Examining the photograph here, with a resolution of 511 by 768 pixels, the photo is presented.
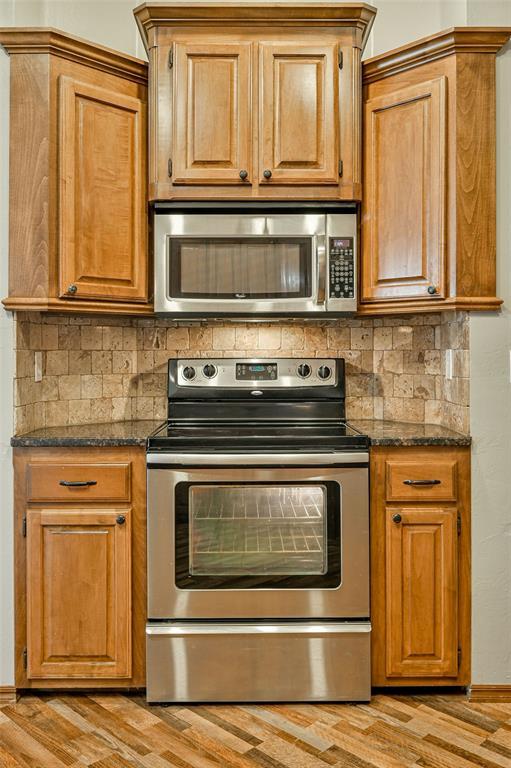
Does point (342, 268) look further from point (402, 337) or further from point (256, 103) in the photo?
point (256, 103)

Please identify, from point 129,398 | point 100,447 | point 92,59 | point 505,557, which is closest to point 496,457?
point 505,557

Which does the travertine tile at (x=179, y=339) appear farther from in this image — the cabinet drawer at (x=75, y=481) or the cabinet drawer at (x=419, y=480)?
the cabinet drawer at (x=419, y=480)

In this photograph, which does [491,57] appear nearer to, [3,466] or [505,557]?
[505,557]

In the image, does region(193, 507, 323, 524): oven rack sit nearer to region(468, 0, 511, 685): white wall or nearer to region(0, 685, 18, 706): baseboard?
region(468, 0, 511, 685): white wall

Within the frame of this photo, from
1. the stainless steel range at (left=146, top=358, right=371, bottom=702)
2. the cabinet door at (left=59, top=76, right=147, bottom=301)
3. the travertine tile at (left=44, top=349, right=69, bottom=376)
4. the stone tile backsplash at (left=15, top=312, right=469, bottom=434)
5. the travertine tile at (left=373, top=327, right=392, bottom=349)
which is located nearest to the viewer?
the stainless steel range at (left=146, top=358, right=371, bottom=702)

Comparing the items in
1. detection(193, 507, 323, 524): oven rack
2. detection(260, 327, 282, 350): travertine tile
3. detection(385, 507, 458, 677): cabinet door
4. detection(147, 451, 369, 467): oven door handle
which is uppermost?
detection(260, 327, 282, 350): travertine tile

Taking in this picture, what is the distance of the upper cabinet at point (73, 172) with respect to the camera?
2189 millimetres

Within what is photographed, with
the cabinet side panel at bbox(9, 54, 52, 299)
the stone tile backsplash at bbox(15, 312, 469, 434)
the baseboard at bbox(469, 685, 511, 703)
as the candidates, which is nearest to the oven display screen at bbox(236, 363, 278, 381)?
the stone tile backsplash at bbox(15, 312, 469, 434)

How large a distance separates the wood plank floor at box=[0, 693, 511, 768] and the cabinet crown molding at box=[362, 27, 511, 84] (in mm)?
2389

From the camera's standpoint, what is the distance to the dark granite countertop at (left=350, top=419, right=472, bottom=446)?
2166 millimetres

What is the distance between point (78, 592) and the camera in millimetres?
2156

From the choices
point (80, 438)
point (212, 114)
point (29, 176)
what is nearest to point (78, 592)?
point (80, 438)

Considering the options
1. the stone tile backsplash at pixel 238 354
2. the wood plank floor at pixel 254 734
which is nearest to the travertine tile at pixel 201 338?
the stone tile backsplash at pixel 238 354

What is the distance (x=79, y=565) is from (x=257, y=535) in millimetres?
658
